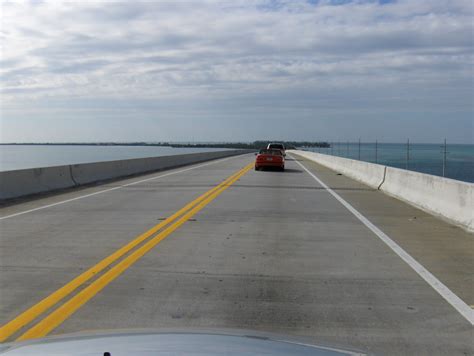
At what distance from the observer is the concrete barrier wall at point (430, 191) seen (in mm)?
12391

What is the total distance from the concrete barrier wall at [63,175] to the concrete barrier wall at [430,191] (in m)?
12.3

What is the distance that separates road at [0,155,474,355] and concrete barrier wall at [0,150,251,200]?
3.69 metres

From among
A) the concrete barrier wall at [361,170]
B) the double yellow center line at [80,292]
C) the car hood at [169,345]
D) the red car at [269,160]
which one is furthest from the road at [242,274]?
the red car at [269,160]

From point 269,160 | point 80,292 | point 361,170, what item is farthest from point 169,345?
point 269,160

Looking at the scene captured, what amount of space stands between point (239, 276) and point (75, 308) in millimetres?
2344

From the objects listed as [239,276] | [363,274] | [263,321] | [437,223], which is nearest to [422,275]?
[363,274]

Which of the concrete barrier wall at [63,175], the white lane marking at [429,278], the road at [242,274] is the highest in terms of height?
the concrete barrier wall at [63,175]

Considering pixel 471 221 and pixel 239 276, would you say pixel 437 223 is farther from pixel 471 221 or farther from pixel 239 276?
pixel 239 276

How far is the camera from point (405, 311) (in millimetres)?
6211

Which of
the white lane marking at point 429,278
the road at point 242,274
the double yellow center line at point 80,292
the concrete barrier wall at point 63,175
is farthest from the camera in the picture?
the concrete barrier wall at point 63,175

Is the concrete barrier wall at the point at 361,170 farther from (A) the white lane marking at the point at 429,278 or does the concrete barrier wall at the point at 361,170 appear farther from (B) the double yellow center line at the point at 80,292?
(B) the double yellow center line at the point at 80,292

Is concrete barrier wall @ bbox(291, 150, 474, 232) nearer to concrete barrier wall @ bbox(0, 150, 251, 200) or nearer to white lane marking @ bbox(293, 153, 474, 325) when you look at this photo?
white lane marking @ bbox(293, 153, 474, 325)

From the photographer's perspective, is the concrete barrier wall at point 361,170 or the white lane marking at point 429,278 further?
the concrete barrier wall at point 361,170

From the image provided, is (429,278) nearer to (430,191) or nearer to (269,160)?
(430,191)
